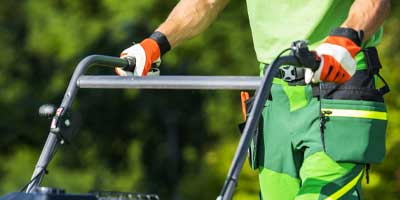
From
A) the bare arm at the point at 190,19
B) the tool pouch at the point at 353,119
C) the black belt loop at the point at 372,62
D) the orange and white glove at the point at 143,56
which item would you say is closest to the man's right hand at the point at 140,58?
the orange and white glove at the point at 143,56

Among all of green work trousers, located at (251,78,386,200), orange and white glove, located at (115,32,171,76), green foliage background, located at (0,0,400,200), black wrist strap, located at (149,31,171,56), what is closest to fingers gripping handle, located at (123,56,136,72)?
orange and white glove, located at (115,32,171,76)

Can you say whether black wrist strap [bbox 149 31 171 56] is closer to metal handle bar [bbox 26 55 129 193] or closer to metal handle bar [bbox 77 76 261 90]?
metal handle bar [bbox 26 55 129 193]

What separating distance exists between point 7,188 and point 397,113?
3.81 meters

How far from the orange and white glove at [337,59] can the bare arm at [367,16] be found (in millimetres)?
94

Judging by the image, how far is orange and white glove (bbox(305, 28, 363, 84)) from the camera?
3668mm

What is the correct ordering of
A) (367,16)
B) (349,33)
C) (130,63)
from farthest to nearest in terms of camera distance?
1. (130,63)
2. (367,16)
3. (349,33)

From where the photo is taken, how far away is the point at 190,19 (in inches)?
183

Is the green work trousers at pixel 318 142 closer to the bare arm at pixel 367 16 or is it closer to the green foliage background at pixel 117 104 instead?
the bare arm at pixel 367 16

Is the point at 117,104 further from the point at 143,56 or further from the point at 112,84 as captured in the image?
the point at 112,84

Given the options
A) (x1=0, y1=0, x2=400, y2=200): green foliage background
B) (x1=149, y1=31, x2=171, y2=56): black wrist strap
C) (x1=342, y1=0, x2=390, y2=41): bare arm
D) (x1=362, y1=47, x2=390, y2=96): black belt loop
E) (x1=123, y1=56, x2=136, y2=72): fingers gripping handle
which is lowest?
(x1=0, y1=0, x2=400, y2=200): green foliage background

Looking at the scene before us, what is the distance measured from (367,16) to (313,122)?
0.41 meters

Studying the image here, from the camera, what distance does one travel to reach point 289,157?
4.18m

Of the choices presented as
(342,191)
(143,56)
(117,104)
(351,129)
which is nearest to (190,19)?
(143,56)

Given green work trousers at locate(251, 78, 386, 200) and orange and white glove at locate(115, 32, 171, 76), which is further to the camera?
Result: orange and white glove at locate(115, 32, 171, 76)
